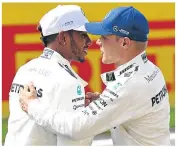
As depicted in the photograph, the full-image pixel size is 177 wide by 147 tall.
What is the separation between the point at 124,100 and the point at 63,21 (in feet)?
2.01

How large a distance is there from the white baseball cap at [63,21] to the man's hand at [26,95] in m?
0.37

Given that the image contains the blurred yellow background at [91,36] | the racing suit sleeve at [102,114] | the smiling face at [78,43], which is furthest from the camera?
the blurred yellow background at [91,36]

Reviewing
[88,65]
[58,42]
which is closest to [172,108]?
[88,65]

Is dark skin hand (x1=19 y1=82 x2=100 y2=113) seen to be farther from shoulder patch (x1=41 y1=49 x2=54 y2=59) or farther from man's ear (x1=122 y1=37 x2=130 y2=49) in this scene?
man's ear (x1=122 y1=37 x2=130 y2=49)

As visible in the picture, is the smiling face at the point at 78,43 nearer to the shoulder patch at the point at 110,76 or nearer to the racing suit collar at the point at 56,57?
the racing suit collar at the point at 56,57

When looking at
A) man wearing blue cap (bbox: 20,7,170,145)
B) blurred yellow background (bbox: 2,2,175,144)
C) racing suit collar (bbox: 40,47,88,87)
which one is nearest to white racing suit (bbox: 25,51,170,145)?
man wearing blue cap (bbox: 20,7,170,145)

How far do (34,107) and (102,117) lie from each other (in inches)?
13.3

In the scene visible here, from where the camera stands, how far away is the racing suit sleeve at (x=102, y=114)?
2943 mm

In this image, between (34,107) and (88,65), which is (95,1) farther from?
(34,107)

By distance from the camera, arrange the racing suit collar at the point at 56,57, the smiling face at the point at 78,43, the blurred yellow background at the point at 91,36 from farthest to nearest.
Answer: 1. the blurred yellow background at the point at 91,36
2. the smiling face at the point at 78,43
3. the racing suit collar at the point at 56,57

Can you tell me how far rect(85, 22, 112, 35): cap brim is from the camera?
3076 millimetres

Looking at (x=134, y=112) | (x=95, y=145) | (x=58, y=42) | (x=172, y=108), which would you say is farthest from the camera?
(x=172, y=108)

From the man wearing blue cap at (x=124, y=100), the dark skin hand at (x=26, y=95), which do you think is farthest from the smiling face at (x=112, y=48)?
the dark skin hand at (x=26, y=95)

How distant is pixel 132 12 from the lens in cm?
303
